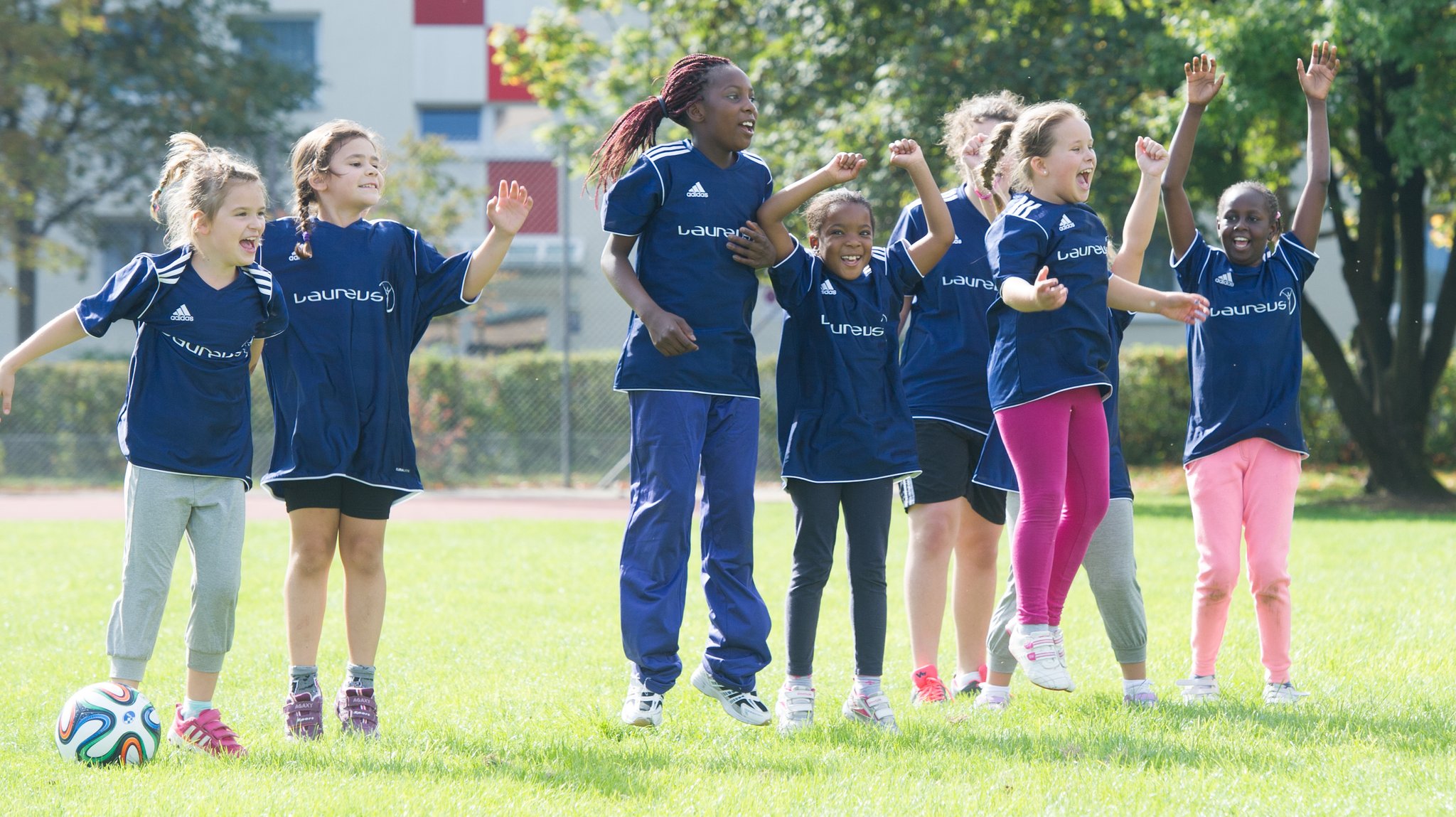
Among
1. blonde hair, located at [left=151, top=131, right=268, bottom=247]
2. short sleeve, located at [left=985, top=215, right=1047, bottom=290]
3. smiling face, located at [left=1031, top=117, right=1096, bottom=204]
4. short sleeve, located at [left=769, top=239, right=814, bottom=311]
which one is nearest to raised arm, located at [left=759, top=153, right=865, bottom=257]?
short sleeve, located at [left=769, top=239, right=814, bottom=311]

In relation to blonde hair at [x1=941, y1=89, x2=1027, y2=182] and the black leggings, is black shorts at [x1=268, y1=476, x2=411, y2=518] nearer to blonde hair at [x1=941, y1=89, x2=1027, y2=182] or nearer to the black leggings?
the black leggings

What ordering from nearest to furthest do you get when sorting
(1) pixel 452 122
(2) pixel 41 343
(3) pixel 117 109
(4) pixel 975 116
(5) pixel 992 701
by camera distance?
1. (2) pixel 41 343
2. (5) pixel 992 701
3. (4) pixel 975 116
4. (3) pixel 117 109
5. (1) pixel 452 122

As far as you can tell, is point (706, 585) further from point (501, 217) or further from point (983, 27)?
point (983, 27)

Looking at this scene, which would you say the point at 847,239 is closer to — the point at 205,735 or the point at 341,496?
the point at 341,496

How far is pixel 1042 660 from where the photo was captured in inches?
164

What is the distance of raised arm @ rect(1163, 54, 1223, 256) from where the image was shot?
4551mm

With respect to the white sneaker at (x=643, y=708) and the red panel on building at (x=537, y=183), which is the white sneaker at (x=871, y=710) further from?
the red panel on building at (x=537, y=183)

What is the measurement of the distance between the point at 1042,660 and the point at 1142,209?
1.52 metres

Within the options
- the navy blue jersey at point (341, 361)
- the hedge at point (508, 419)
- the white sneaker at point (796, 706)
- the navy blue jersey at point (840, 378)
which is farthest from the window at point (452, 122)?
the white sneaker at point (796, 706)

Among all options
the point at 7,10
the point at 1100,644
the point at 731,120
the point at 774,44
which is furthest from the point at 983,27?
the point at 7,10

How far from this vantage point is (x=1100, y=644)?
19.7 feet

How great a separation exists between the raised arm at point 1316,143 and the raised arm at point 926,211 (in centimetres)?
129

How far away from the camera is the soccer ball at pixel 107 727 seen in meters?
3.84

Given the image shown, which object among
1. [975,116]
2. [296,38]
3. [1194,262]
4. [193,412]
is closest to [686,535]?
[193,412]
